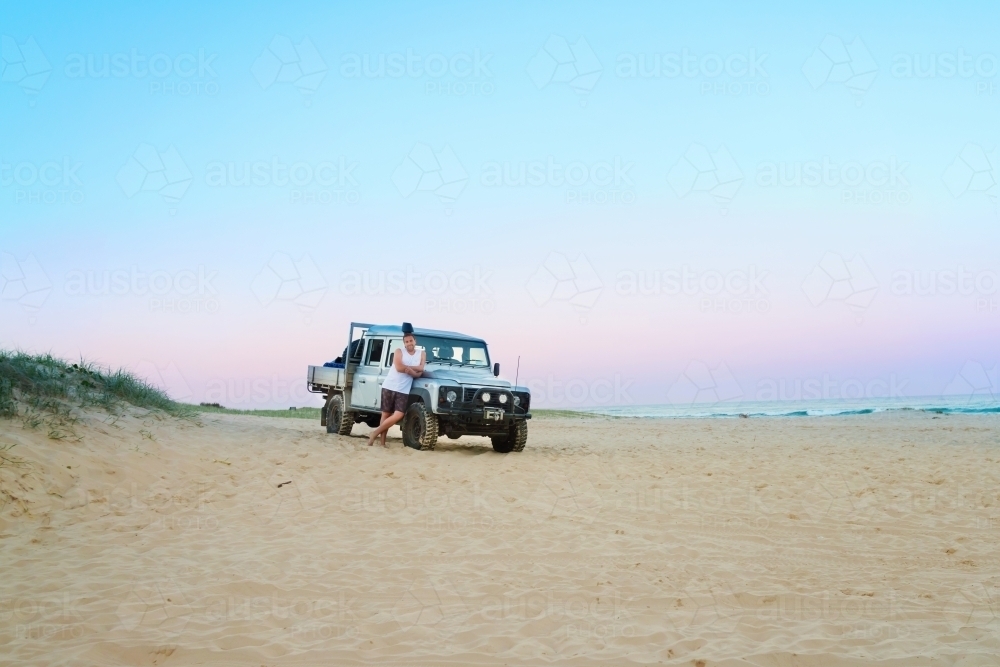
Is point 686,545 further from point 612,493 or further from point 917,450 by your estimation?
point 917,450

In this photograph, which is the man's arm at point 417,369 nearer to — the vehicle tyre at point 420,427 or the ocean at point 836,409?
the vehicle tyre at point 420,427

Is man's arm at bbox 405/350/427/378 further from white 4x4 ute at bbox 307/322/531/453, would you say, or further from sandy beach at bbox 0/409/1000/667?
sandy beach at bbox 0/409/1000/667

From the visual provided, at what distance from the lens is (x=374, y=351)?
1505cm

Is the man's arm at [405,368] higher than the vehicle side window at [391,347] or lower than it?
lower

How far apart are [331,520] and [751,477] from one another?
6.34 metres

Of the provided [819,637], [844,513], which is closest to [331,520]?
[819,637]

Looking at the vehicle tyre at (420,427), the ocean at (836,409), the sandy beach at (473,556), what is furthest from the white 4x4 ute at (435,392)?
the ocean at (836,409)

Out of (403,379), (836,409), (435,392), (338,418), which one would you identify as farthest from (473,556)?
(836,409)

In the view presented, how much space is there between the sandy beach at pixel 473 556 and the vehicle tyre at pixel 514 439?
940 mm

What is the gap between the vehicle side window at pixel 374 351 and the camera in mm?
14805

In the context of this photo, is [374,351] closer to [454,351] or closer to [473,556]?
[454,351]

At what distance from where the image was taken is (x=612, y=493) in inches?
381

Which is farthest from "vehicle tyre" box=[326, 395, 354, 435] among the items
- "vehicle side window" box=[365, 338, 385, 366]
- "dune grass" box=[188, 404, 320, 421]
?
"dune grass" box=[188, 404, 320, 421]

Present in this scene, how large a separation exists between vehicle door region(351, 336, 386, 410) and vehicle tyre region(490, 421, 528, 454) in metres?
2.55
